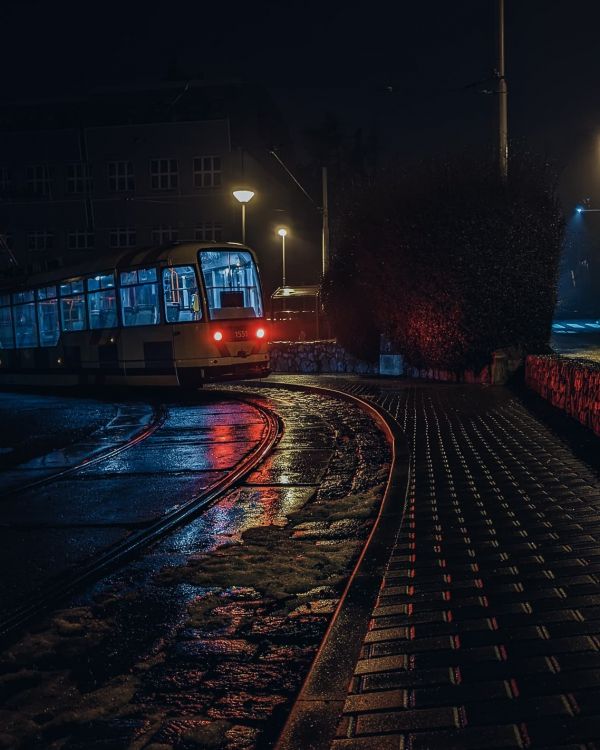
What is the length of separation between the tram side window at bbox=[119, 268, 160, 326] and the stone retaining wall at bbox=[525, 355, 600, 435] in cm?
839

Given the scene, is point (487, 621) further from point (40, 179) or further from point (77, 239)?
point (40, 179)

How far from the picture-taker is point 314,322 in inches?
1667

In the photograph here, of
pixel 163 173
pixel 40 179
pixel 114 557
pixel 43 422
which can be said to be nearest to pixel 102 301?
pixel 43 422

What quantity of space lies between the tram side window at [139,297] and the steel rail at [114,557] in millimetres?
9952

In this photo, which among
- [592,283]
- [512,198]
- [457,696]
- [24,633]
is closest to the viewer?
[457,696]

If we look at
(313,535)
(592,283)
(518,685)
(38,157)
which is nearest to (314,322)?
(38,157)

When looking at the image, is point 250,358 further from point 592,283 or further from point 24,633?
point 592,283

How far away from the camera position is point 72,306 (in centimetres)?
2242

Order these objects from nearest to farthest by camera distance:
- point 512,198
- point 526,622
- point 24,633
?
point 526,622 < point 24,633 < point 512,198

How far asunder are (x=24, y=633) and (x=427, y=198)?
A: 666 inches

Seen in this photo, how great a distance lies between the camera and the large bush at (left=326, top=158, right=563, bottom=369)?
1911cm

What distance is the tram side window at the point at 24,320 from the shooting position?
969 inches

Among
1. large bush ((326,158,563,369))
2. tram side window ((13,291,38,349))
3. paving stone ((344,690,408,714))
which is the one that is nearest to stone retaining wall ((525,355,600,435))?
large bush ((326,158,563,369))

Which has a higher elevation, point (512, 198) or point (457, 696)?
point (512, 198)
